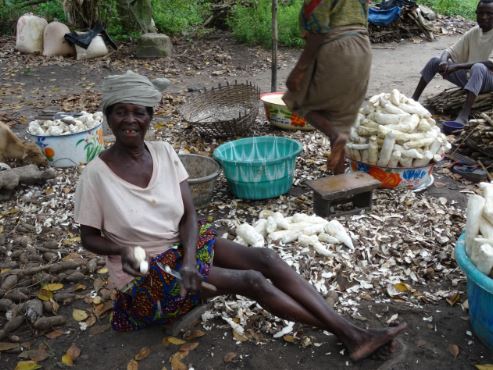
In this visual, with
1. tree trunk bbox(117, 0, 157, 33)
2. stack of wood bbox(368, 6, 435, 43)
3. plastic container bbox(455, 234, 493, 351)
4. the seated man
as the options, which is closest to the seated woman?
plastic container bbox(455, 234, 493, 351)

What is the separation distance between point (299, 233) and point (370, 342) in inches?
40.3

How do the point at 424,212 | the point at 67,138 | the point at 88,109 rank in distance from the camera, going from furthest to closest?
the point at 88,109
the point at 67,138
the point at 424,212

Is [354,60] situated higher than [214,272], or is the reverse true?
[354,60]

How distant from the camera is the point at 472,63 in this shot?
524 centimetres

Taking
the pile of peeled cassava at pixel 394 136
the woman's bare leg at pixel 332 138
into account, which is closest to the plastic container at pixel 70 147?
the woman's bare leg at pixel 332 138

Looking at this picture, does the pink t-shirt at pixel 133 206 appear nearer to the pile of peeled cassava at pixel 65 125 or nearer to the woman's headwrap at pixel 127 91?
the woman's headwrap at pixel 127 91

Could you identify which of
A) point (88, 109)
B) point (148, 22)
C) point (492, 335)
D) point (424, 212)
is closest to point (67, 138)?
point (88, 109)

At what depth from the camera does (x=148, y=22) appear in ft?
30.6

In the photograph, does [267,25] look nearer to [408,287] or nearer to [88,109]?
[88,109]

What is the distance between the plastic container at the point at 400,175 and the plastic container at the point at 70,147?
235 centimetres

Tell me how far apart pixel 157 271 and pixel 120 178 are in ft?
1.44

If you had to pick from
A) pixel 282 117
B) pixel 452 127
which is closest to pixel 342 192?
pixel 282 117

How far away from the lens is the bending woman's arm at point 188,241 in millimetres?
2016

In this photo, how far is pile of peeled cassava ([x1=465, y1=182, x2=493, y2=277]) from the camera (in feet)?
6.56
